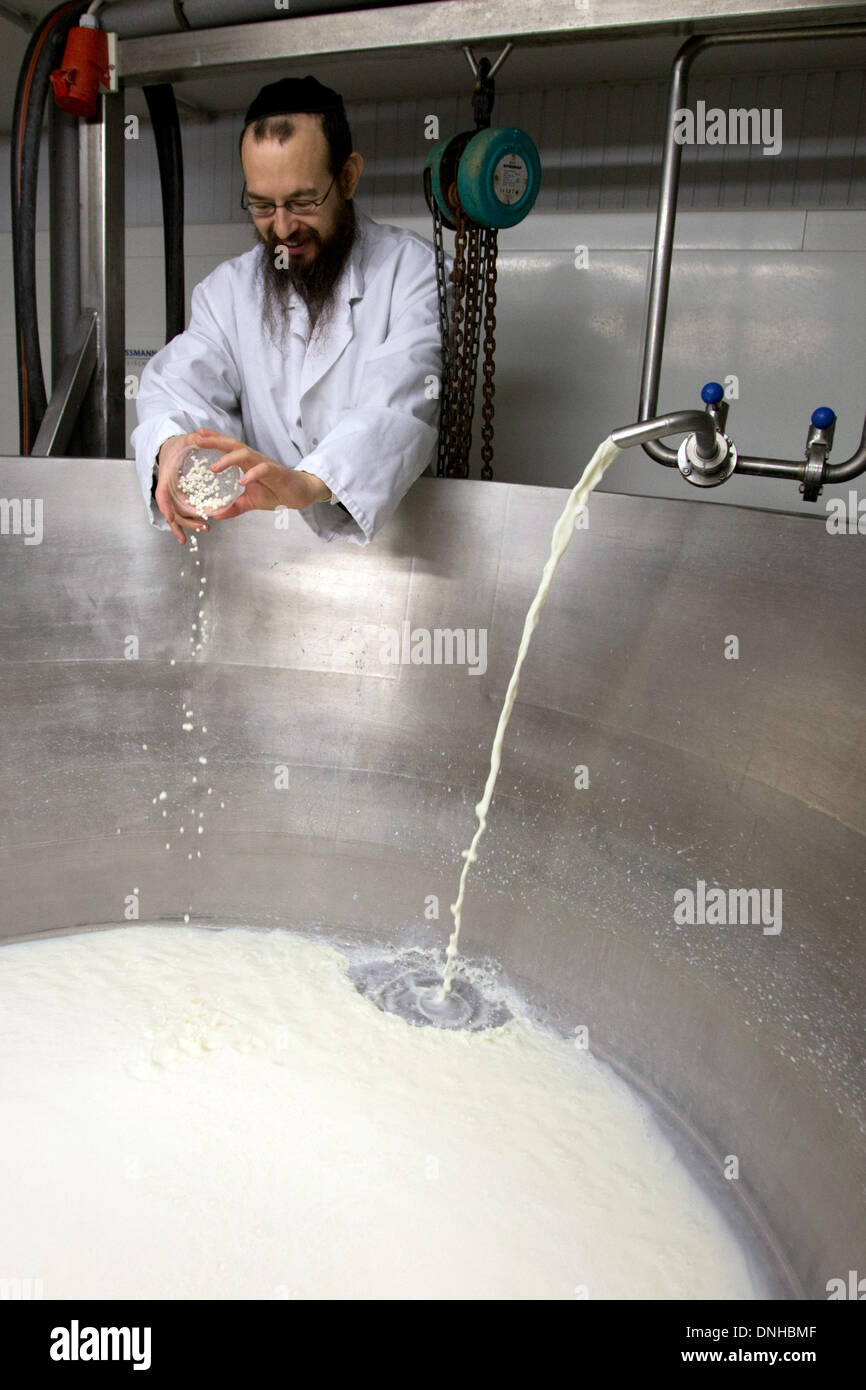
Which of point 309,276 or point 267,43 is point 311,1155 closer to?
point 309,276

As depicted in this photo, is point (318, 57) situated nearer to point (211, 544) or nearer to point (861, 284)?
point (211, 544)

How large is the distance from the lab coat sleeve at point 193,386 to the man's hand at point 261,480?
13 cm

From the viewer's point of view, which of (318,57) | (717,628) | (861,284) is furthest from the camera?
(861,284)

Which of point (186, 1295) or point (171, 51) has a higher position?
point (171, 51)

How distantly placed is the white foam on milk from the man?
2.06 feet

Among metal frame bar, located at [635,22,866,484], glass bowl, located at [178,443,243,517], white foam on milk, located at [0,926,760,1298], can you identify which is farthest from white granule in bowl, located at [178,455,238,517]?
white foam on milk, located at [0,926,760,1298]

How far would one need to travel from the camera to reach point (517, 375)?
2.39 meters

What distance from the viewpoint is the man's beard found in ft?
4.86

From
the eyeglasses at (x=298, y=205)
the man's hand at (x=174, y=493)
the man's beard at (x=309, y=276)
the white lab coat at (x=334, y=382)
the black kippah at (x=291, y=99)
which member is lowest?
the man's hand at (x=174, y=493)

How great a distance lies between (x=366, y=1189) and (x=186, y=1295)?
0.67ft

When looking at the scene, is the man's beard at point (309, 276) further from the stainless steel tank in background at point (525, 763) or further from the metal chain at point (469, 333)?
the stainless steel tank in background at point (525, 763)

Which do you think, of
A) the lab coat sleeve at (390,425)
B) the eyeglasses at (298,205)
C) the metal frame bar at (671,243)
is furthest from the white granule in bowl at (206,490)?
the metal frame bar at (671,243)

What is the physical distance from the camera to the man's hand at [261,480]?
1.21 m
